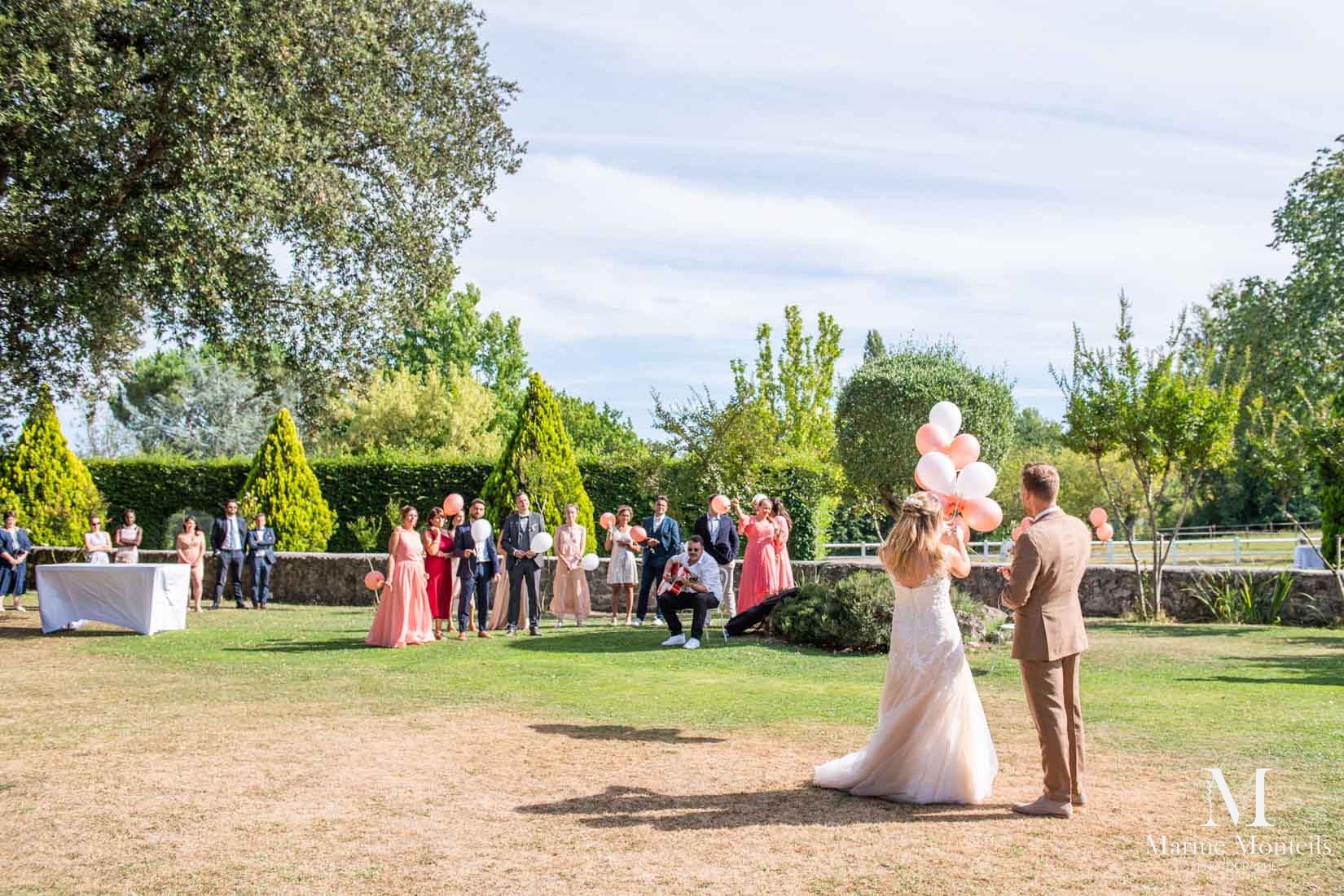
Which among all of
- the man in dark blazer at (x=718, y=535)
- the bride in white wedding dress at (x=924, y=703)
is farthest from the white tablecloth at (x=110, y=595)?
the bride in white wedding dress at (x=924, y=703)

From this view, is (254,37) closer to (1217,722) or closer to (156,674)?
(156,674)

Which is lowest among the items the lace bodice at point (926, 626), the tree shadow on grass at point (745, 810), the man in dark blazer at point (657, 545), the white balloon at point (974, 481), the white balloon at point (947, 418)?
the tree shadow on grass at point (745, 810)

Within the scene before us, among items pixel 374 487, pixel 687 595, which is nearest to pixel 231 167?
pixel 687 595

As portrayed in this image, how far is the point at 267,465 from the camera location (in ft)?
82.9

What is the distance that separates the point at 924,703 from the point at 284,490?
21.0 metres

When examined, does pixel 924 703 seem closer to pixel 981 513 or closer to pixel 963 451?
pixel 981 513

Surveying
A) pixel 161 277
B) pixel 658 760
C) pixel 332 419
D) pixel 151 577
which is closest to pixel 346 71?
pixel 161 277

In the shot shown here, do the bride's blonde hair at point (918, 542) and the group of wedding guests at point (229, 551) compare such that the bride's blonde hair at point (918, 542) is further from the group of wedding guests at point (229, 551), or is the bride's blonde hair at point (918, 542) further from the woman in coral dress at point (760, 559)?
the group of wedding guests at point (229, 551)

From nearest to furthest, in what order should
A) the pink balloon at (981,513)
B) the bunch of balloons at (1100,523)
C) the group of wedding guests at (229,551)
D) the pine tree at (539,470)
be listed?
1. the pink balloon at (981,513)
2. the bunch of balloons at (1100,523)
3. the group of wedding guests at (229,551)
4. the pine tree at (539,470)

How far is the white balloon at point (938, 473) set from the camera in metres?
8.33

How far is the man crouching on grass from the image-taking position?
14906mm

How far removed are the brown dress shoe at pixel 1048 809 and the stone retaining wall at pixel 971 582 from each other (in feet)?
34.6

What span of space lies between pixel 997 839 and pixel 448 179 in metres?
14.5

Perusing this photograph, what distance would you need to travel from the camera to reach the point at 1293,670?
500 inches
